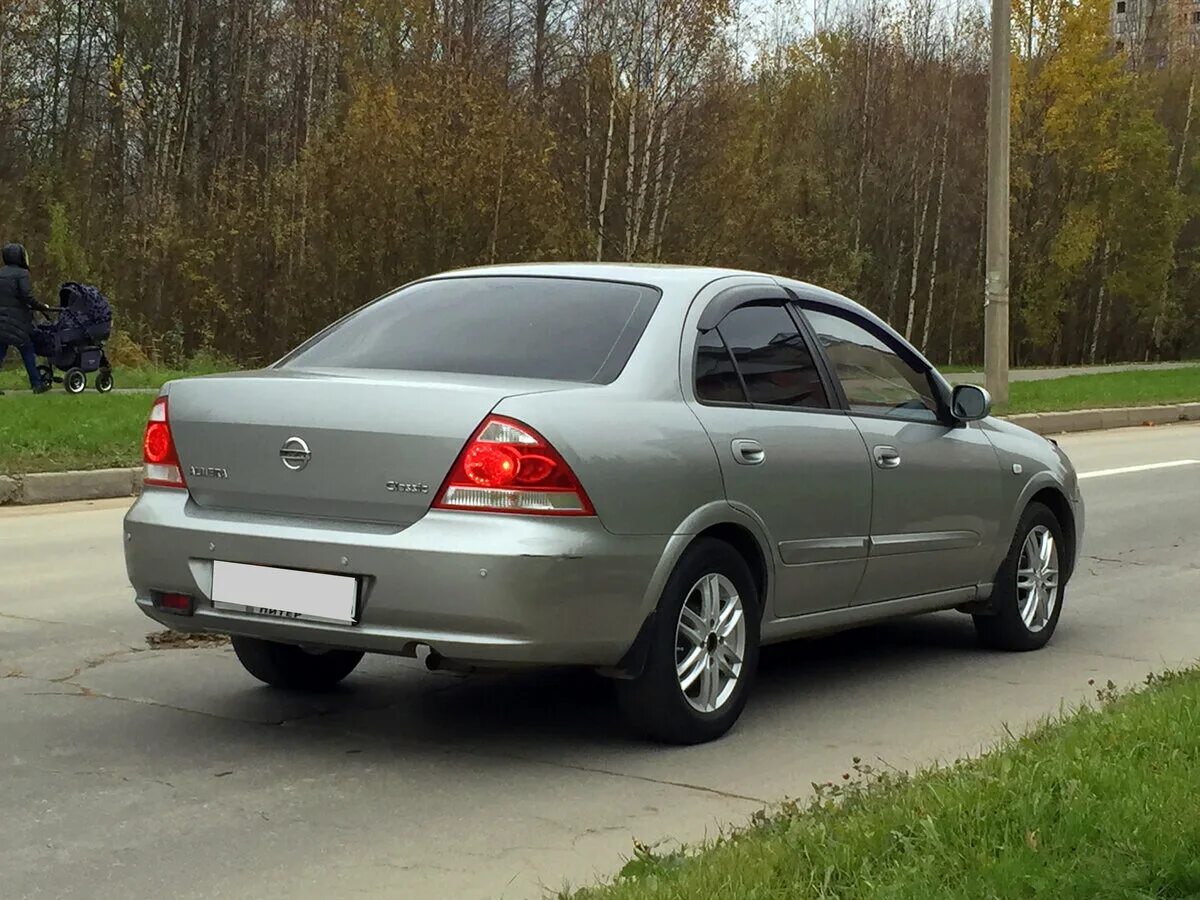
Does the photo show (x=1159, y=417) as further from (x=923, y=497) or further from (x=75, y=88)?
(x=75, y=88)

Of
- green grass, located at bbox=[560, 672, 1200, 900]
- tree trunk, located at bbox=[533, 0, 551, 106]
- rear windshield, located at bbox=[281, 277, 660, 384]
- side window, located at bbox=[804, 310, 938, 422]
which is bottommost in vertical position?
green grass, located at bbox=[560, 672, 1200, 900]

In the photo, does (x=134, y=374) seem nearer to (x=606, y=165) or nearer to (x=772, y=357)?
(x=606, y=165)

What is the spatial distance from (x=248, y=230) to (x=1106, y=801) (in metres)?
31.7

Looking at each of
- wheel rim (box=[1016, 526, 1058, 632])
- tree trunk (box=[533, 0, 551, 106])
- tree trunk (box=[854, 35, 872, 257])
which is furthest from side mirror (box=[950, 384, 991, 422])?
tree trunk (box=[854, 35, 872, 257])

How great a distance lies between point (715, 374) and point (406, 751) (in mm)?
1637

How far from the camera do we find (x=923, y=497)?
646 centimetres

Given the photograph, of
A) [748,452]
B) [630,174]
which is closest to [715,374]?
[748,452]

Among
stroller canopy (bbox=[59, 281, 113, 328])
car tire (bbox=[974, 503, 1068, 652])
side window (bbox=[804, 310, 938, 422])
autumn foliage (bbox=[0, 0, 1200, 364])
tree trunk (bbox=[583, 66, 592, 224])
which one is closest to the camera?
side window (bbox=[804, 310, 938, 422])

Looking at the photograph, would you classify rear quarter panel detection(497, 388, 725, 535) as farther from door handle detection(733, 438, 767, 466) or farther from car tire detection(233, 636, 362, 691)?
car tire detection(233, 636, 362, 691)

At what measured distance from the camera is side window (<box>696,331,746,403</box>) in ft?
18.1

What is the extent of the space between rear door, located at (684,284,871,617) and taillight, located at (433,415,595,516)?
0.73 meters

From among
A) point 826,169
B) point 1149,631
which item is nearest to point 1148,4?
point 826,169

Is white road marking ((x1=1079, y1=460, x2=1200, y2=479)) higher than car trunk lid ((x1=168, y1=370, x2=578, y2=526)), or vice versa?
car trunk lid ((x1=168, y1=370, x2=578, y2=526))

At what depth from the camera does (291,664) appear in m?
5.95
